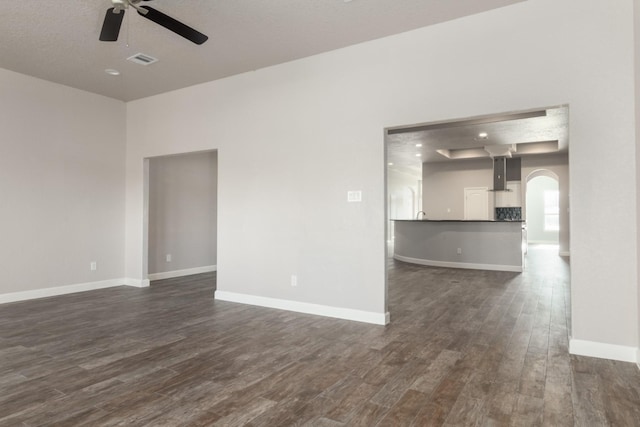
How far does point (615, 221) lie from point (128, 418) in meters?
3.66

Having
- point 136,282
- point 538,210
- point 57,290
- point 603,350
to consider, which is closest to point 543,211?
point 538,210

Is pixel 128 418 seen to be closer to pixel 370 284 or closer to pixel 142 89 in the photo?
pixel 370 284

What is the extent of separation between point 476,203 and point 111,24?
34.0 ft

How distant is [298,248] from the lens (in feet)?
14.8

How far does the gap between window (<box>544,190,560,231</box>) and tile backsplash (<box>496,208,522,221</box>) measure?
5762mm

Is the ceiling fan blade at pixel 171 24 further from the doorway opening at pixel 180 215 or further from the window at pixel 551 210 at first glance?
the window at pixel 551 210

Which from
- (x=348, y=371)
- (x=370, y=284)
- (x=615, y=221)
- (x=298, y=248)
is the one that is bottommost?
(x=348, y=371)

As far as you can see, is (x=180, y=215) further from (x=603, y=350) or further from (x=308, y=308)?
(x=603, y=350)

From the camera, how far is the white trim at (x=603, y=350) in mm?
2887

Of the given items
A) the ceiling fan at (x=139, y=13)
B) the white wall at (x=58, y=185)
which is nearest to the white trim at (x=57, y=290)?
the white wall at (x=58, y=185)

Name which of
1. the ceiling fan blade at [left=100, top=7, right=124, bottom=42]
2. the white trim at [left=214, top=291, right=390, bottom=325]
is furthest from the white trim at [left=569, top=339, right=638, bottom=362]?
the ceiling fan blade at [left=100, top=7, right=124, bottom=42]

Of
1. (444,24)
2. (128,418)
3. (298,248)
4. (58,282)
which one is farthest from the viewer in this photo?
(58,282)

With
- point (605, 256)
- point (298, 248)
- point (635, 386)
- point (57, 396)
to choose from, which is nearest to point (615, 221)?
point (605, 256)

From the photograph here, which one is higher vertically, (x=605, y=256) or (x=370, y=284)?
(x=605, y=256)
